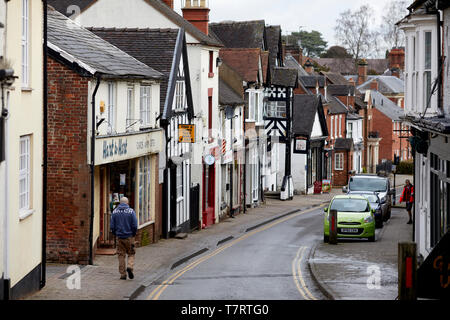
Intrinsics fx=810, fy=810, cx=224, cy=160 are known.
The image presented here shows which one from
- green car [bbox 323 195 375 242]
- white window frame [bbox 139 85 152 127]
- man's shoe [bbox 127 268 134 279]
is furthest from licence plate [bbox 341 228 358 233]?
man's shoe [bbox 127 268 134 279]

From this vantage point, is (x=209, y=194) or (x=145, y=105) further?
(x=209, y=194)

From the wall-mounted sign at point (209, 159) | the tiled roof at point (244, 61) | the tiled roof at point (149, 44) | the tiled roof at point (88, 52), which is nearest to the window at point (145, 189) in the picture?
the tiled roof at point (88, 52)

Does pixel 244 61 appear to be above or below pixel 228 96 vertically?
above

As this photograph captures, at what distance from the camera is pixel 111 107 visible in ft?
78.8

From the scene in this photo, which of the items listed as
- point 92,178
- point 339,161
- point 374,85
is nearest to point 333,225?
point 92,178

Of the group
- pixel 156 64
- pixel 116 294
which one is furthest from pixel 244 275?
pixel 156 64

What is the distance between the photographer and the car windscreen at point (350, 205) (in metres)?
31.0

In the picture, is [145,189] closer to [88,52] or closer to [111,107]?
[111,107]

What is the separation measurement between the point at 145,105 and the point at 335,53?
10928 cm

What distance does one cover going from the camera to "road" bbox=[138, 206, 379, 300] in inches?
731

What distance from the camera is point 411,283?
46.6 feet

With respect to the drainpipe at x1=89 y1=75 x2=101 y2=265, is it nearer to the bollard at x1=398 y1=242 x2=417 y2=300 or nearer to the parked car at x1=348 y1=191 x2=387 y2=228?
the bollard at x1=398 y1=242 x2=417 y2=300

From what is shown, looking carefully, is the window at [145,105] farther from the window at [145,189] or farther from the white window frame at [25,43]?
the white window frame at [25,43]

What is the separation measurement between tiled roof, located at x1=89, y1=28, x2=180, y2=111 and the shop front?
3506mm
